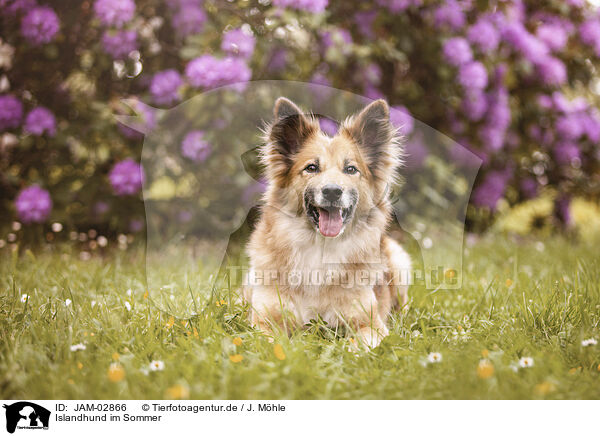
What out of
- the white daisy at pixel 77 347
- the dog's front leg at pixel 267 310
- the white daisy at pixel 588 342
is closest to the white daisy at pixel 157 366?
the white daisy at pixel 77 347

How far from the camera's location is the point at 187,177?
3.21 metres

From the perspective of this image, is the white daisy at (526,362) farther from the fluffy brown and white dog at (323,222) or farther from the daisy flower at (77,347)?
the daisy flower at (77,347)

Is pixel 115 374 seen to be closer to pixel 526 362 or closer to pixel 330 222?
pixel 330 222

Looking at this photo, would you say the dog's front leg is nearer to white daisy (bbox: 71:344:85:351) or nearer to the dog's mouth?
the dog's mouth

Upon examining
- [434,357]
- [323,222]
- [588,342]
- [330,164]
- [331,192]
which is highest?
[330,164]

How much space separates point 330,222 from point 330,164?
294mm

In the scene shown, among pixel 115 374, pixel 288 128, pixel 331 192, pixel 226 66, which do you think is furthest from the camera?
pixel 226 66

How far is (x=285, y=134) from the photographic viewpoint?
2590 millimetres

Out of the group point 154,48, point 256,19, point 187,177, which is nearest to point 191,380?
point 187,177

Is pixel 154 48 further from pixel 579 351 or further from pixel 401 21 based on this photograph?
pixel 579 351

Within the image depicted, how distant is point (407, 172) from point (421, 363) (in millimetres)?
1292
